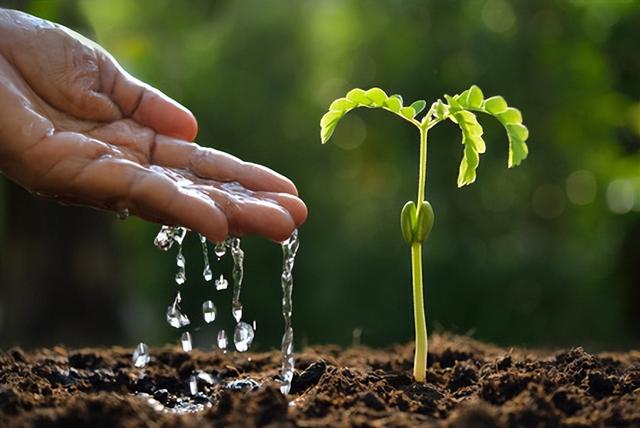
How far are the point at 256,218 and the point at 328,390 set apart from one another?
482 mm

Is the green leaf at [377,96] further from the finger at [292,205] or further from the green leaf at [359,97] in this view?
the finger at [292,205]

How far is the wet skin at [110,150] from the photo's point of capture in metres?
2.23

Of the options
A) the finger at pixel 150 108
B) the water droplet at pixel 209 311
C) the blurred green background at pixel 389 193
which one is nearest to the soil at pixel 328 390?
the water droplet at pixel 209 311

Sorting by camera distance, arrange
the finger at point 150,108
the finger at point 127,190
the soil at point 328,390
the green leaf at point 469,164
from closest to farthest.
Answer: the soil at point 328,390 < the finger at point 127,190 < the green leaf at point 469,164 < the finger at point 150,108

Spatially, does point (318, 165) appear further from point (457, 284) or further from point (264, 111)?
point (457, 284)

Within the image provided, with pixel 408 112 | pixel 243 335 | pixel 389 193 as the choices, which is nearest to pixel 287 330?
pixel 243 335

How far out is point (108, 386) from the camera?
255cm

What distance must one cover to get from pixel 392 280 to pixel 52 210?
3.07m

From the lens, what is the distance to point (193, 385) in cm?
258

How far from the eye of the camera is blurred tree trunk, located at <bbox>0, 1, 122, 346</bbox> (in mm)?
7227

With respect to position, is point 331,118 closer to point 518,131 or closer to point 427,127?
point 427,127

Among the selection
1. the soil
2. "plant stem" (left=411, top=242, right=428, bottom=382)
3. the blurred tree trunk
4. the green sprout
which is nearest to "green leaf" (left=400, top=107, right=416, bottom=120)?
the green sprout

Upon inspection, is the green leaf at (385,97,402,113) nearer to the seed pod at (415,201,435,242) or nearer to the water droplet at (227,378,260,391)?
the seed pod at (415,201,435,242)

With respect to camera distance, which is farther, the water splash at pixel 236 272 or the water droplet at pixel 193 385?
the water droplet at pixel 193 385
